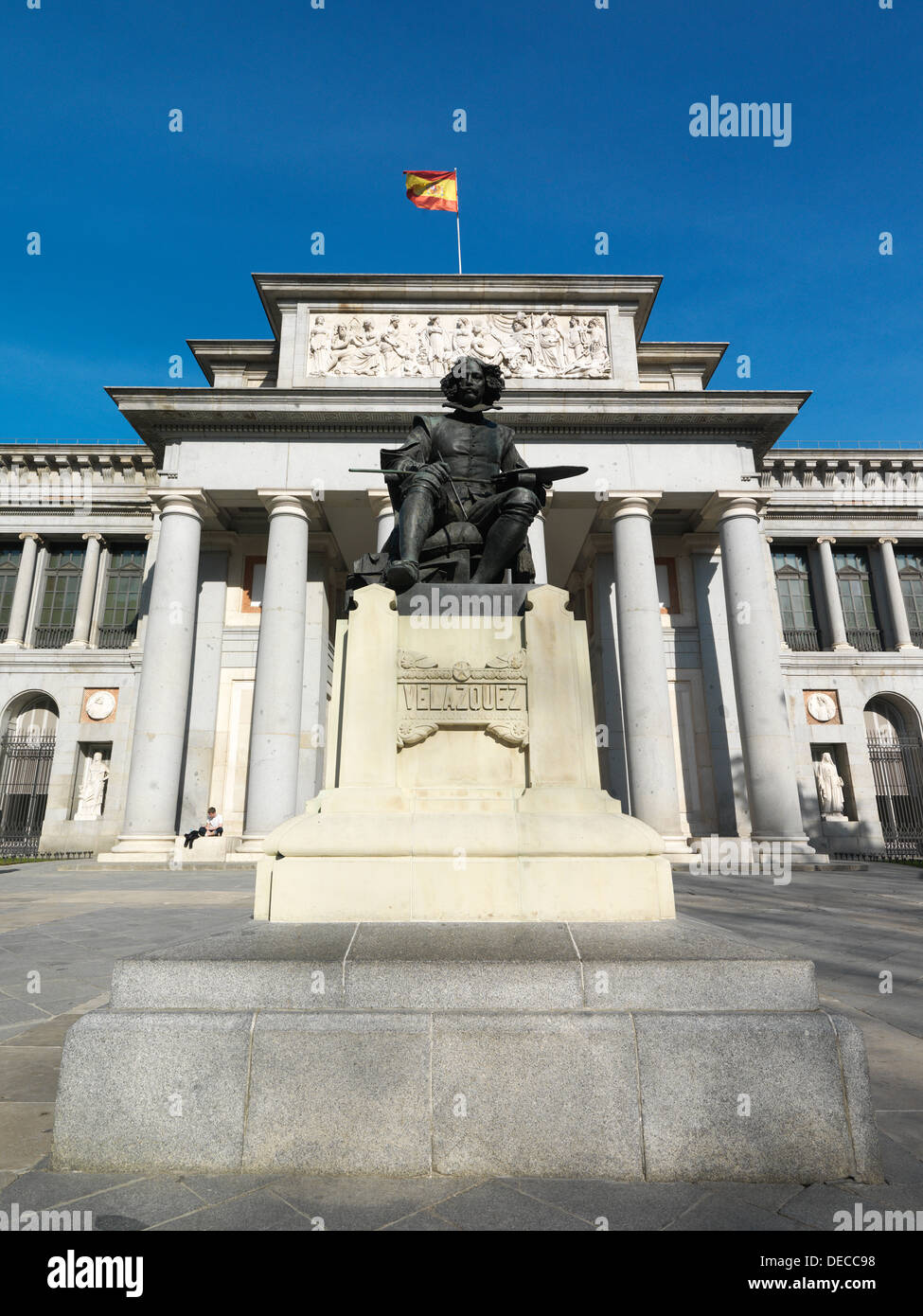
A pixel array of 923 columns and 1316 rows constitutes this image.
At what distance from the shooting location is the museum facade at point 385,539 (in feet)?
66.3

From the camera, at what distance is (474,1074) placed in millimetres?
2791

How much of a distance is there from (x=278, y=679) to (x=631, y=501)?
37.4 ft

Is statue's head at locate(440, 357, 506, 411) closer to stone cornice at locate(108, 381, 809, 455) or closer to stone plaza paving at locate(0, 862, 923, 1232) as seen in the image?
stone plaza paving at locate(0, 862, 923, 1232)

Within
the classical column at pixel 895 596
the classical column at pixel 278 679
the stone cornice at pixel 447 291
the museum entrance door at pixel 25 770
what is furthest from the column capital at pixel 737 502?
the museum entrance door at pixel 25 770

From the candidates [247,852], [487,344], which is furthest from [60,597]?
[487,344]

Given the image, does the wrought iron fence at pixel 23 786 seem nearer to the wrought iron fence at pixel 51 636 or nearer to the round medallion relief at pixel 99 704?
the round medallion relief at pixel 99 704

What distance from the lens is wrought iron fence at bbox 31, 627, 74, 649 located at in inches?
1124

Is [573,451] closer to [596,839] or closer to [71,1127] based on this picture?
[596,839]

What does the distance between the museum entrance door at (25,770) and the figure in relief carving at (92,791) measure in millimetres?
1795

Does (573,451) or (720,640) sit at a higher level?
(573,451)

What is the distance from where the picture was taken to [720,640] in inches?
964

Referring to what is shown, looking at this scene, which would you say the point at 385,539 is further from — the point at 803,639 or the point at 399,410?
the point at 803,639
